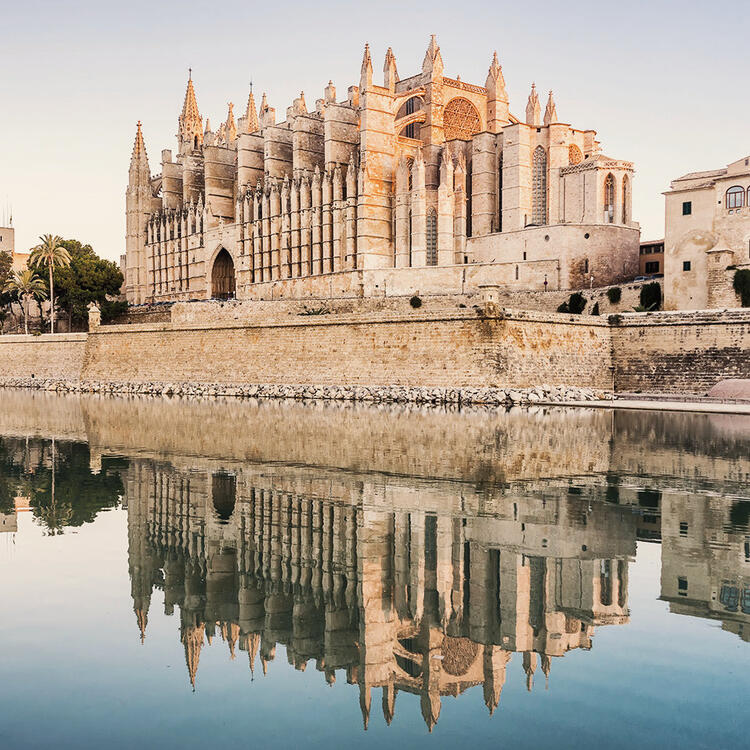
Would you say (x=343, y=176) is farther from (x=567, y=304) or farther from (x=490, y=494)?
(x=490, y=494)

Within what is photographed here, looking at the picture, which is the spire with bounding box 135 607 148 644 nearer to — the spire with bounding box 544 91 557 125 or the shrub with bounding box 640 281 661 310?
the shrub with bounding box 640 281 661 310

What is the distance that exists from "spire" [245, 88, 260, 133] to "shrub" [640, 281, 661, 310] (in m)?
33.3

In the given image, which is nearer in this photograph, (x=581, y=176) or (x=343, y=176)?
(x=581, y=176)

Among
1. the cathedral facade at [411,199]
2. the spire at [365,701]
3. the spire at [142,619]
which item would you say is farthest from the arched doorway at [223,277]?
the spire at [365,701]

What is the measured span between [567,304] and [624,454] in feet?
74.3

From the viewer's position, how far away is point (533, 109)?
4547 cm

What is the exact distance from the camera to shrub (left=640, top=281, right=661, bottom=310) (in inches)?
1395

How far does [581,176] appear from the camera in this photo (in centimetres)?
4128

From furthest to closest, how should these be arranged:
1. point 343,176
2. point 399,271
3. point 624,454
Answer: point 343,176, point 399,271, point 624,454

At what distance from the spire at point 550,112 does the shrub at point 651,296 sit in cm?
1287

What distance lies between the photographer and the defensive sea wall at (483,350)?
97.9 ft

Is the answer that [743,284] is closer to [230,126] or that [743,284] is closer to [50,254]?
[50,254]

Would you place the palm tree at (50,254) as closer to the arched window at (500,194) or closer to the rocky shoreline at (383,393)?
the rocky shoreline at (383,393)

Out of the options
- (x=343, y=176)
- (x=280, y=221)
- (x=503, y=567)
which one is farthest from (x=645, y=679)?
(x=280, y=221)
